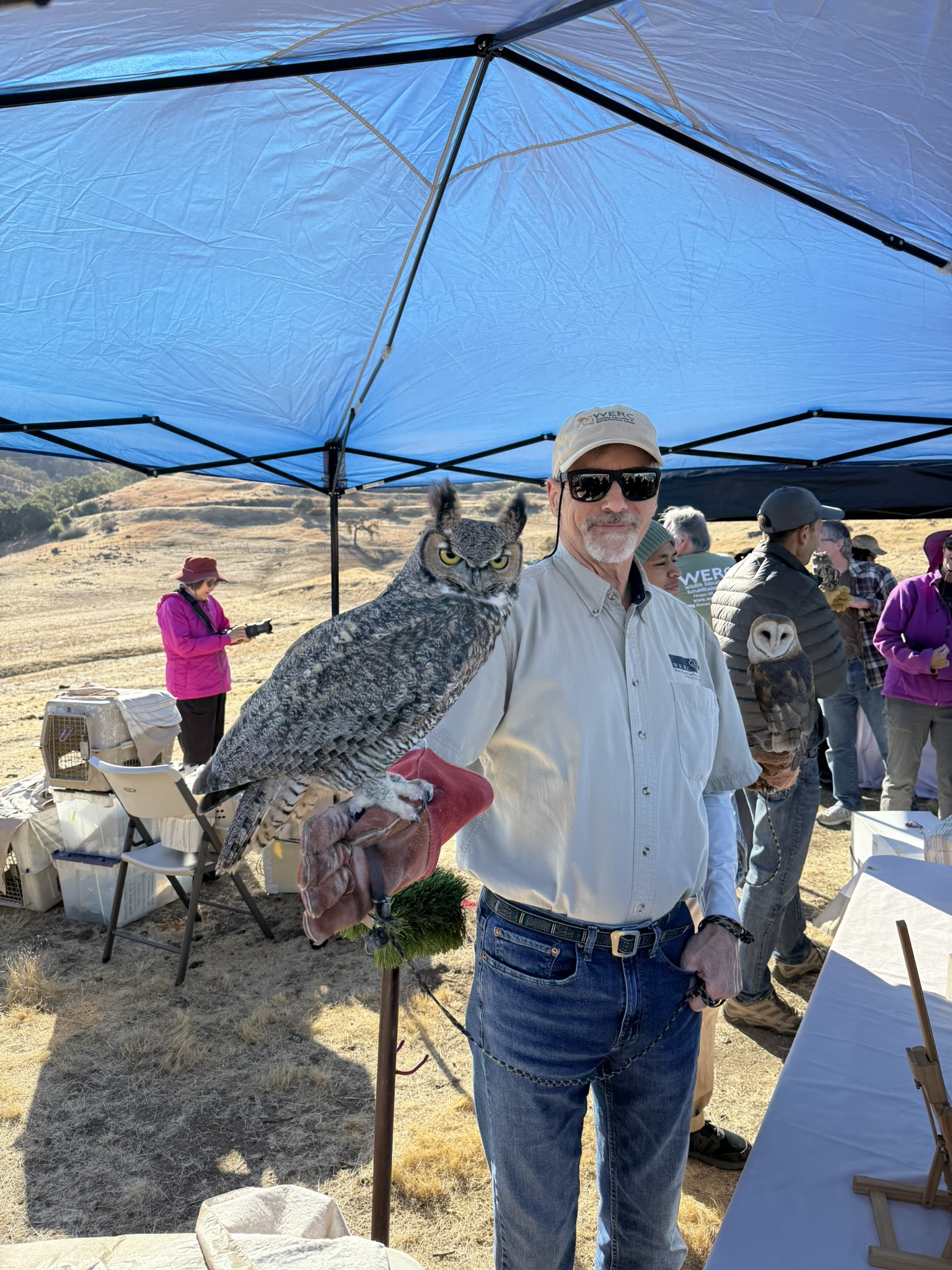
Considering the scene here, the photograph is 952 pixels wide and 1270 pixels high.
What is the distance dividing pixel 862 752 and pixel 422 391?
4755 mm

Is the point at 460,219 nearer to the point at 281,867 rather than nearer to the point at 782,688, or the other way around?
the point at 782,688

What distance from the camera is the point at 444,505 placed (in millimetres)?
1624

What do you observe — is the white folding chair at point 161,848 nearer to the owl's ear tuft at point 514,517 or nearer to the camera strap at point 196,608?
the camera strap at point 196,608

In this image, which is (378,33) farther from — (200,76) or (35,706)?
(35,706)

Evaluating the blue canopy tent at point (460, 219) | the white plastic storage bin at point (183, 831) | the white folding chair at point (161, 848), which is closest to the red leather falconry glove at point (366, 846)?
the blue canopy tent at point (460, 219)

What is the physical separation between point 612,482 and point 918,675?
13.5 ft

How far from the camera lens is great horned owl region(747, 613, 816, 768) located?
275 centimetres

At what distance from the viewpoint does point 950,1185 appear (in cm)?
123

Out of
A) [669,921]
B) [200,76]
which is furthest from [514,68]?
[669,921]

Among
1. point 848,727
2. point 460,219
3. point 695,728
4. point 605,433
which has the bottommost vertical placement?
point 848,727

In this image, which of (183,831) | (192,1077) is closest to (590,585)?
(192,1077)

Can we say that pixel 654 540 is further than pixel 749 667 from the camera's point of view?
Yes

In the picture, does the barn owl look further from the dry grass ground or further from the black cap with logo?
the dry grass ground

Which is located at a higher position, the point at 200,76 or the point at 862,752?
the point at 200,76
